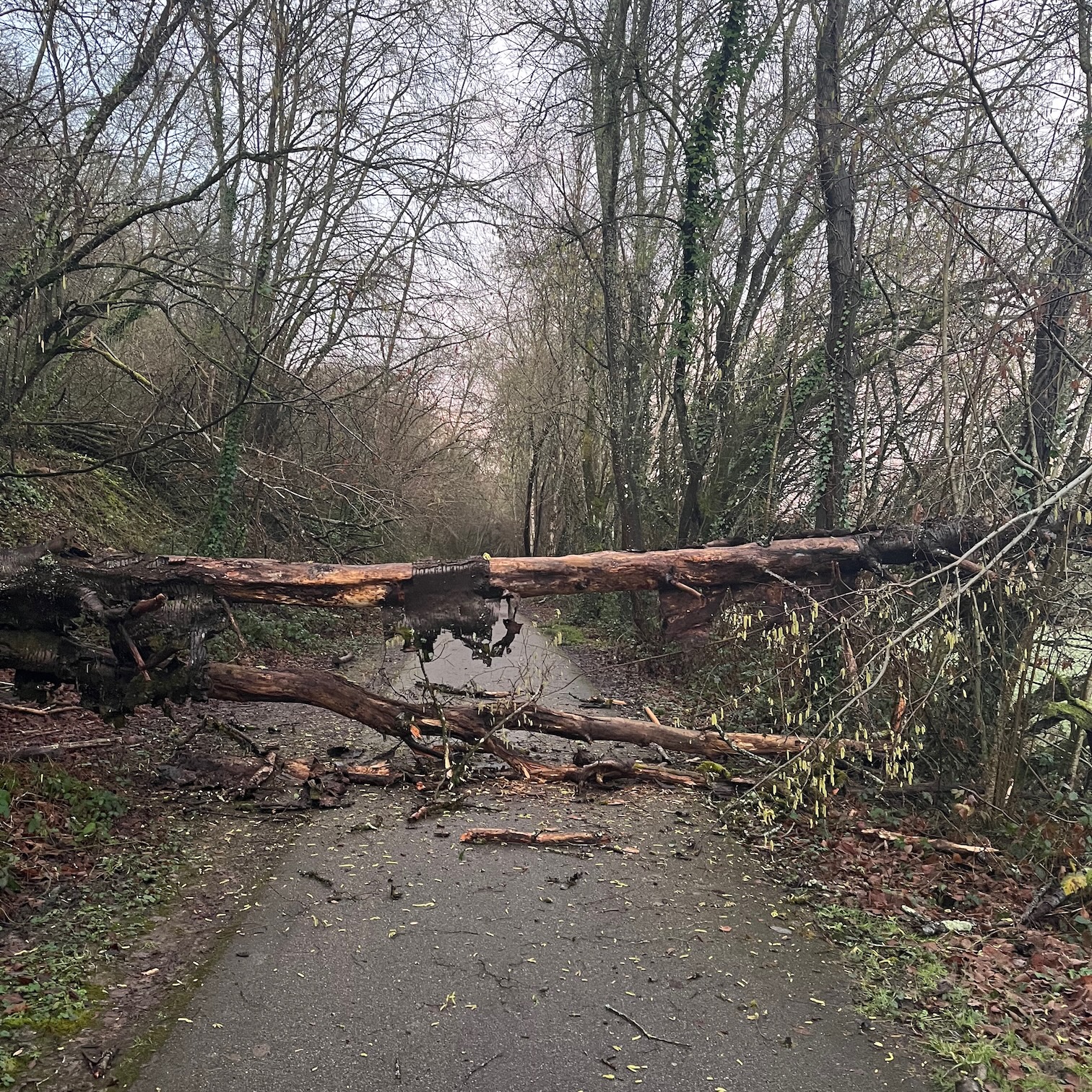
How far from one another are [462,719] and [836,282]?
597 cm

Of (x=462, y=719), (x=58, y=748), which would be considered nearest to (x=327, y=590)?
(x=462, y=719)

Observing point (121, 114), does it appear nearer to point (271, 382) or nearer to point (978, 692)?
point (271, 382)

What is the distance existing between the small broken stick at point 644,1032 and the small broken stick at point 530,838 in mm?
1951

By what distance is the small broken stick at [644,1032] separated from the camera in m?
3.31

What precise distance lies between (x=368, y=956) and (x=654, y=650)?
9.40 m

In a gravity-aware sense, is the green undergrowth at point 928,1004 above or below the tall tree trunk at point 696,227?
below

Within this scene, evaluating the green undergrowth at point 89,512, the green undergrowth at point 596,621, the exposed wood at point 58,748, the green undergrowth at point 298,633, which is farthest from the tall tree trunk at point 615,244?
the exposed wood at point 58,748

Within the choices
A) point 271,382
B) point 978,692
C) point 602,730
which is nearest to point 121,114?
point 271,382

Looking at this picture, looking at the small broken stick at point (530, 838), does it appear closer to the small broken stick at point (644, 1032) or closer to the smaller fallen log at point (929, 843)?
the smaller fallen log at point (929, 843)

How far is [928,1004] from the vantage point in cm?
359

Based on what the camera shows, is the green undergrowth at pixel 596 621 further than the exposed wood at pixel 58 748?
Yes

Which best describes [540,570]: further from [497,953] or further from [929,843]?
[929,843]

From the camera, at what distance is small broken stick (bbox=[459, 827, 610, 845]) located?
5492 millimetres

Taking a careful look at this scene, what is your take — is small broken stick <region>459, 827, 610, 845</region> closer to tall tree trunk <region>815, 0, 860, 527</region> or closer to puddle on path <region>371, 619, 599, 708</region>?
puddle on path <region>371, 619, 599, 708</region>
